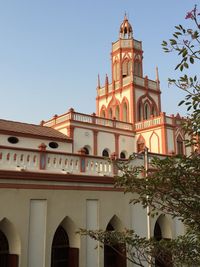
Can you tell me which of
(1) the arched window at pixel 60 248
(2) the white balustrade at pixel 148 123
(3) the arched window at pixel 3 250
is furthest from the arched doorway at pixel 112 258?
(2) the white balustrade at pixel 148 123

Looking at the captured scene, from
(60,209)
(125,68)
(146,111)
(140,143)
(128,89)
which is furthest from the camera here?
(125,68)

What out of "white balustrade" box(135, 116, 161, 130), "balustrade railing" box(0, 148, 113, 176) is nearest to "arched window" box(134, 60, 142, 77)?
"white balustrade" box(135, 116, 161, 130)

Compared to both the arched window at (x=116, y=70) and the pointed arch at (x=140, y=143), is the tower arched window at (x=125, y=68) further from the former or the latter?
the pointed arch at (x=140, y=143)

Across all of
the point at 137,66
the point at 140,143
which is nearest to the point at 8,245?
the point at 140,143

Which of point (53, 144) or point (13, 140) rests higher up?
point (53, 144)

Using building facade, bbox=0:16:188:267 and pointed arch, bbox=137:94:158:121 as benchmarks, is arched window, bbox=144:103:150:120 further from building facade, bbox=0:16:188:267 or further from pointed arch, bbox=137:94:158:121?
building facade, bbox=0:16:188:267

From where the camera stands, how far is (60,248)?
1043cm

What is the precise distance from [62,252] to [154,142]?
67.7 feet

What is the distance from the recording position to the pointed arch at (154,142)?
29.7 m

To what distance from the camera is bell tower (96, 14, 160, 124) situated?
33.4 metres

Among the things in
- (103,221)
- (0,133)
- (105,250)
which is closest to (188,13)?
(103,221)

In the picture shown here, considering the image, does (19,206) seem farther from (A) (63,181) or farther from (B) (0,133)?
(B) (0,133)

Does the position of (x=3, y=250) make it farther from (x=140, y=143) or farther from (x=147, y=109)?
(x=147, y=109)

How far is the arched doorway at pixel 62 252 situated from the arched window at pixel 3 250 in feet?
4.78
